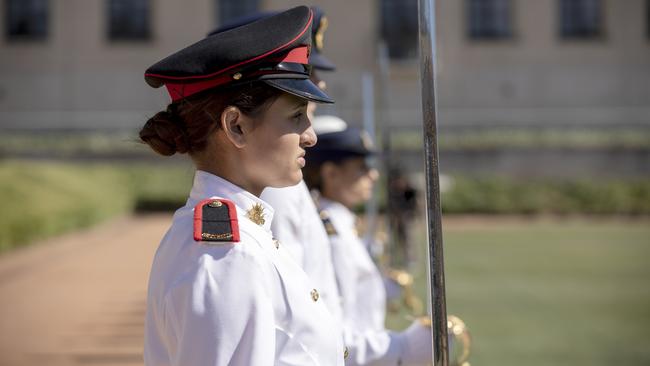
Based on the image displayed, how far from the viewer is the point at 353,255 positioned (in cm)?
329

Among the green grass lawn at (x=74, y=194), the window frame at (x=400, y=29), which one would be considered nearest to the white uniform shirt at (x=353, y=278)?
the green grass lawn at (x=74, y=194)

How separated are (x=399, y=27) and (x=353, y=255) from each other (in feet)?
98.9

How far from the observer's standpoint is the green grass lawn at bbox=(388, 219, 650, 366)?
269 inches

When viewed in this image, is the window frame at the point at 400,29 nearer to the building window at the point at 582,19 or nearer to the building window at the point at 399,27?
the building window at the point at 399,27

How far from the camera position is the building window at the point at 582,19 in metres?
33.3

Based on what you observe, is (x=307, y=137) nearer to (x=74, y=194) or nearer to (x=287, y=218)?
(x=287, y=218)

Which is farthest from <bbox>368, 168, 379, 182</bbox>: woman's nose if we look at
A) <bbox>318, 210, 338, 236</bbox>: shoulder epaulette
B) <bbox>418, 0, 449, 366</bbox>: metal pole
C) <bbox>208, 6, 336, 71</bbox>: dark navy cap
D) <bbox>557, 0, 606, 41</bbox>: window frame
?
<bbox>557, 0, 606, 41</bbox>: window frame

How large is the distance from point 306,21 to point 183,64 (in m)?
0.30

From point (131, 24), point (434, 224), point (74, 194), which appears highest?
point (131, 24)

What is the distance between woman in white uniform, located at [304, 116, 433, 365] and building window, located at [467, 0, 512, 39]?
3011cm

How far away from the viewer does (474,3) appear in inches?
1329

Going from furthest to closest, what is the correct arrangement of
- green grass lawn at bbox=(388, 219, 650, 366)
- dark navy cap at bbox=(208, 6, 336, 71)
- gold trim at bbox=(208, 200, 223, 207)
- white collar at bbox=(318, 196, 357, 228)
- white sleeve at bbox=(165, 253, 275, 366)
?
green grass lawn at bbox=(388, 219, 650, 366), white collar at bbox=(318, 196, 357, 228), dark navy cap at bbox=(208, 6, 336, 71), gold trim at bbox=(208, 200, 223, 207), white sleeve at bbox=(165, 253, 275, 366)

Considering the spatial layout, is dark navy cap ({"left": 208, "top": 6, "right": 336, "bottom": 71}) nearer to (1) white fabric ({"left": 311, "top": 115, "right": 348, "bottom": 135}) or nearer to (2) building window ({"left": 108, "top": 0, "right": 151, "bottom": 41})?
(1) white fabric ({"left": 311, "top": 115, "right": 348, "bottom": 135})

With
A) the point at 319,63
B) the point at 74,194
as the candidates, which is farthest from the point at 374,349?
the point at 74,194
